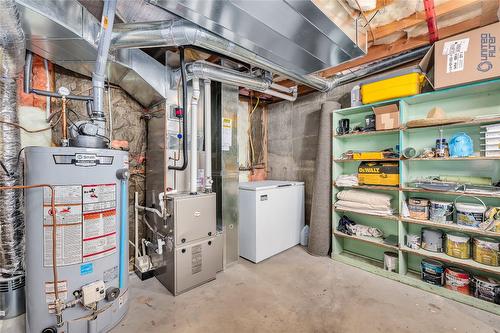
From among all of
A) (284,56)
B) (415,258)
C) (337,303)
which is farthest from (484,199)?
(284,56)

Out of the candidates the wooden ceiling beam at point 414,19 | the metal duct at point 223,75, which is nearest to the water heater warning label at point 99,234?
the metal duct at point 223,75

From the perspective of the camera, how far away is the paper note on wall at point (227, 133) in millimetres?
2620

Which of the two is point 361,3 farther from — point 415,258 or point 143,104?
point 415,258

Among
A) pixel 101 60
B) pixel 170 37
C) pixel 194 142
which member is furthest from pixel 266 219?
pixel 101 60

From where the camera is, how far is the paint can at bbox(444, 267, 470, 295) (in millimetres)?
2004

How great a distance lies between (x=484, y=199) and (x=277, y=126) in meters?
2.74

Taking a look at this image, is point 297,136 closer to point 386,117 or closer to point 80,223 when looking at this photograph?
point 386,117

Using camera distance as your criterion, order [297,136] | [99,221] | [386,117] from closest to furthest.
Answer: [99,221], [386,117], [297,136]

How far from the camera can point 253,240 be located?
2.73 metres

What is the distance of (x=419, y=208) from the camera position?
225 centimetres

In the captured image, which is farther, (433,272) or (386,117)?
(386,117)

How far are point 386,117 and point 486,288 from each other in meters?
1.76

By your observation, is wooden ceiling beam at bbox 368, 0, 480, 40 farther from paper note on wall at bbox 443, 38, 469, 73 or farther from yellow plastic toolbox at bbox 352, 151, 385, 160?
yellow plastic toolbox at bbox 352, 151, 385, 160

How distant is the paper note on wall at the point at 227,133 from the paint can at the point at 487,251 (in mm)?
2612
